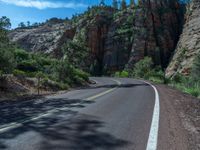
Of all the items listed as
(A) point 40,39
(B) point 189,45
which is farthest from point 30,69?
(A) point 40,39

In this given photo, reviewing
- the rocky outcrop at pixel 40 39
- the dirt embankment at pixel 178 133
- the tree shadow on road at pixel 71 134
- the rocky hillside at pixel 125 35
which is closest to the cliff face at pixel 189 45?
the rocky hillside at pixel 125 35

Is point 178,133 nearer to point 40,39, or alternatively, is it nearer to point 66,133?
point 66,133

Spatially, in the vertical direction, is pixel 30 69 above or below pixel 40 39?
below

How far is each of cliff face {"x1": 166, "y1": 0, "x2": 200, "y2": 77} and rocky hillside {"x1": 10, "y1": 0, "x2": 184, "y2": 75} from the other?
1250 centimetres

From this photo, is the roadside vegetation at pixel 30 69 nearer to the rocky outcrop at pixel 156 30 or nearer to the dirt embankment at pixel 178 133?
the dirt embankment at pixel 178 133

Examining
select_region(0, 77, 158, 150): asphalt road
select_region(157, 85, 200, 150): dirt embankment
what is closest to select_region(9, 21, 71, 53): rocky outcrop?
select_region(0, 77, 158, 150): asphalt road

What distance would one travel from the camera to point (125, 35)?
111625 millimetres

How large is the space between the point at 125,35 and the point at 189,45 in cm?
3192

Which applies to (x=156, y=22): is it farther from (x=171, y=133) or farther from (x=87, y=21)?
(x=171, y=133)

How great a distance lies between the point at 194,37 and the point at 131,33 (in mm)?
30261

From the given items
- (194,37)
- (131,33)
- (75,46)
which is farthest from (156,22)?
(75,46)

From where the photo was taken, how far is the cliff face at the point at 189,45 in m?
77.3

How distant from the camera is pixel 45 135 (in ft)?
24.6

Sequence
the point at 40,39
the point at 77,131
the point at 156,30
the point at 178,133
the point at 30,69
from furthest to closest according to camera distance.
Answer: the point at 40,39, the point at 156,30, the point at 30,69, the point at 178,133, the point at 77,131
